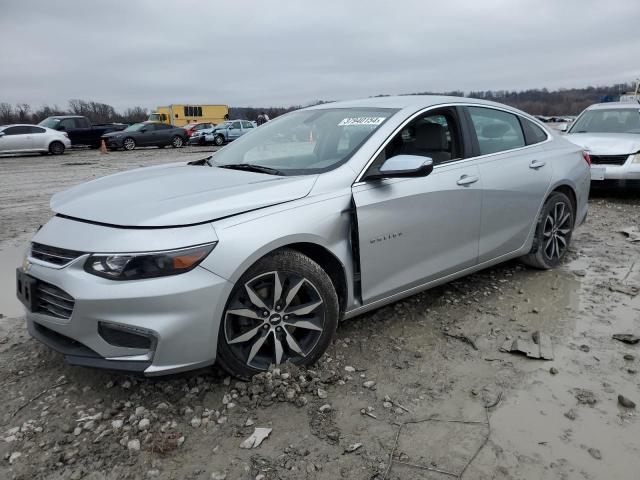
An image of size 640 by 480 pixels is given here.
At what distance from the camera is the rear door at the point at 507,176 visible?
154 inches

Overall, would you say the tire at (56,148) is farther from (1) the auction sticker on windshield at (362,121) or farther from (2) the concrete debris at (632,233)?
(2) the concrete debris at (632,233)

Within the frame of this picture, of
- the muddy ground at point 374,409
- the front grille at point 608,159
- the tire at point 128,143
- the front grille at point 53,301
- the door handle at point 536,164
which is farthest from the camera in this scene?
the tire at point 128,143

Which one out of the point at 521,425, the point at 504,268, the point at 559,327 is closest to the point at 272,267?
the point at 521,425

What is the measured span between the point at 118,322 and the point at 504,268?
3.73 meters

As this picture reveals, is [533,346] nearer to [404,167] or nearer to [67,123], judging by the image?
[404,167]

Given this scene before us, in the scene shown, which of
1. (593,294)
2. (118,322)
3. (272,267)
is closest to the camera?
(118,322)

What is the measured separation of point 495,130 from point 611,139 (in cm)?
539

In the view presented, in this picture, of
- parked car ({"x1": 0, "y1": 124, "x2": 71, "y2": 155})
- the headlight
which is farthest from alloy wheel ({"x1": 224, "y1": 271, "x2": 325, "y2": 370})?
parked car ({"x1": 0, "y1": 124, "x2": 71, "y2": 155})

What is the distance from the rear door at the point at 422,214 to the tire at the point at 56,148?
21036 mm

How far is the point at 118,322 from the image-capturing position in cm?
239

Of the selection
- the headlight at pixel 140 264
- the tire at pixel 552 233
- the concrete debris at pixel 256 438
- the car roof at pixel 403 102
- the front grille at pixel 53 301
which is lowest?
the concrete debris at pixel 256 438

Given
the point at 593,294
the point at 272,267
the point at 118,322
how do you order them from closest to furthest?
1. the point at 118,322
2. the point at 272,267
3. the point at 593,294

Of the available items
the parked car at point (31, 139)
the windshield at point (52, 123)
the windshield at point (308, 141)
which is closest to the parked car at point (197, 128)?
the windshield at point (52, 123)

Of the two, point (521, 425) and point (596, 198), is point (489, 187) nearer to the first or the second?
point (521, 425)
